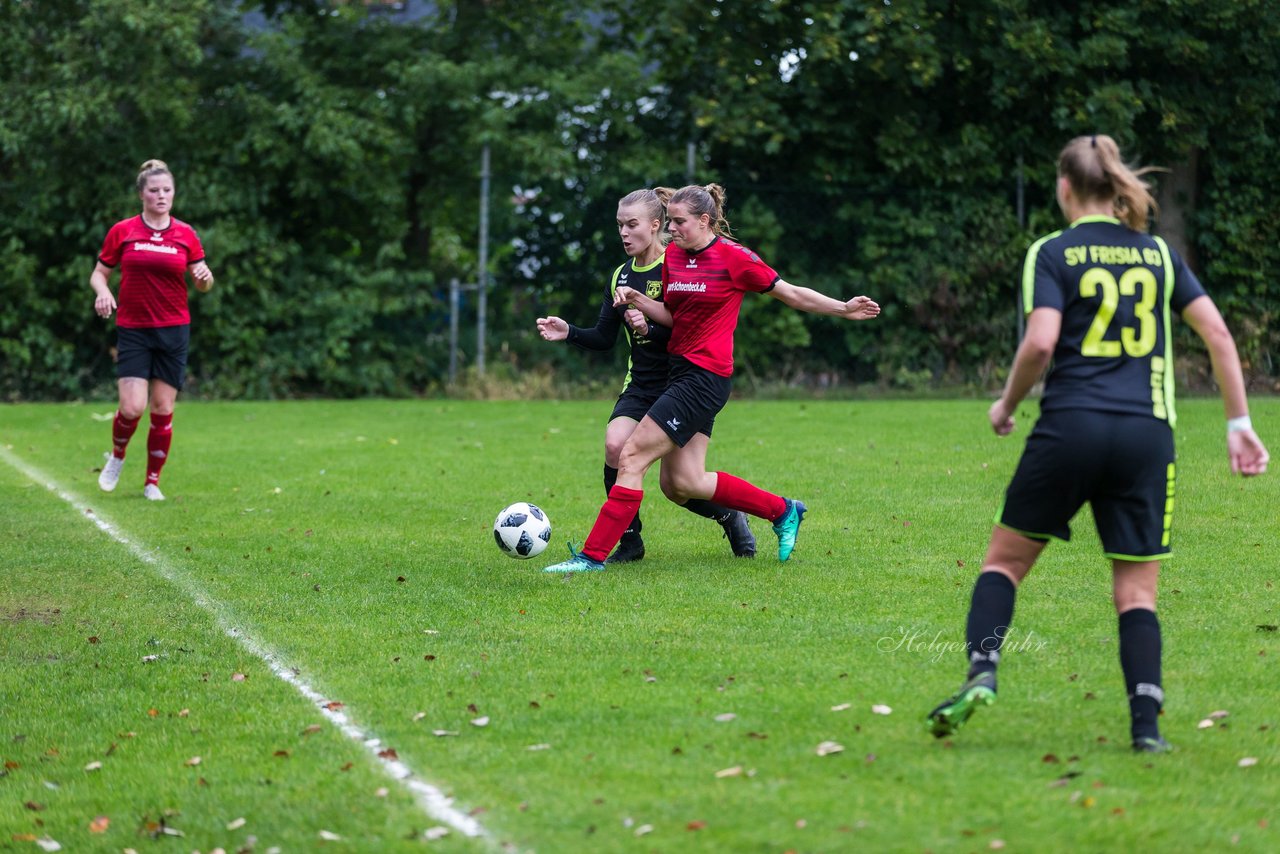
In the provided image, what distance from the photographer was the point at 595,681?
18.4 ft

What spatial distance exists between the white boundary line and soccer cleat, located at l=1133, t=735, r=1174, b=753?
1970 millimetres

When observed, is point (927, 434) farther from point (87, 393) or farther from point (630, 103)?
point (87, 393)

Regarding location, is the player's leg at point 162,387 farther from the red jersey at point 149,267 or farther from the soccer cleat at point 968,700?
the soccer cleat at point 968,700

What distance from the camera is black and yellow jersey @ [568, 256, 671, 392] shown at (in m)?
8.02

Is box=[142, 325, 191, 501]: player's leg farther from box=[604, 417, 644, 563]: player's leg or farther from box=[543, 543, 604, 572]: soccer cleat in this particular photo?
box=[543, 543, 604, 572]: soccer cleat

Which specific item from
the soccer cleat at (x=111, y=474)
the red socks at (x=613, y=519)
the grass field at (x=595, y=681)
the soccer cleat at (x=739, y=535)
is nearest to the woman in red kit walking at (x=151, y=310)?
the soccer cleat at (x=111, y=474)

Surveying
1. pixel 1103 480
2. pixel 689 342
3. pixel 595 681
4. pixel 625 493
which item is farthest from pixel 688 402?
pixel 1103 480

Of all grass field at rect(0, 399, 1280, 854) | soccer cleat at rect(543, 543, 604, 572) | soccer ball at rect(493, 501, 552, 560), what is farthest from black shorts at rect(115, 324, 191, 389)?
soccer cleat at rect(543, 543, 604, 572)

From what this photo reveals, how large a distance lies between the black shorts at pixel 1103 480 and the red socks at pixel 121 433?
7.80 meters

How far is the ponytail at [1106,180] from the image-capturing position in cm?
454

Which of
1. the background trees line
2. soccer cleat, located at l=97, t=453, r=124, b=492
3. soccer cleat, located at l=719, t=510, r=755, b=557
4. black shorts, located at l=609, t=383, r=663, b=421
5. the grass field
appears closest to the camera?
the grass field

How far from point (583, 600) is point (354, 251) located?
1469 cm

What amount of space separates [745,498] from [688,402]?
68 cm

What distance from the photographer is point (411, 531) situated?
928 centimetres
